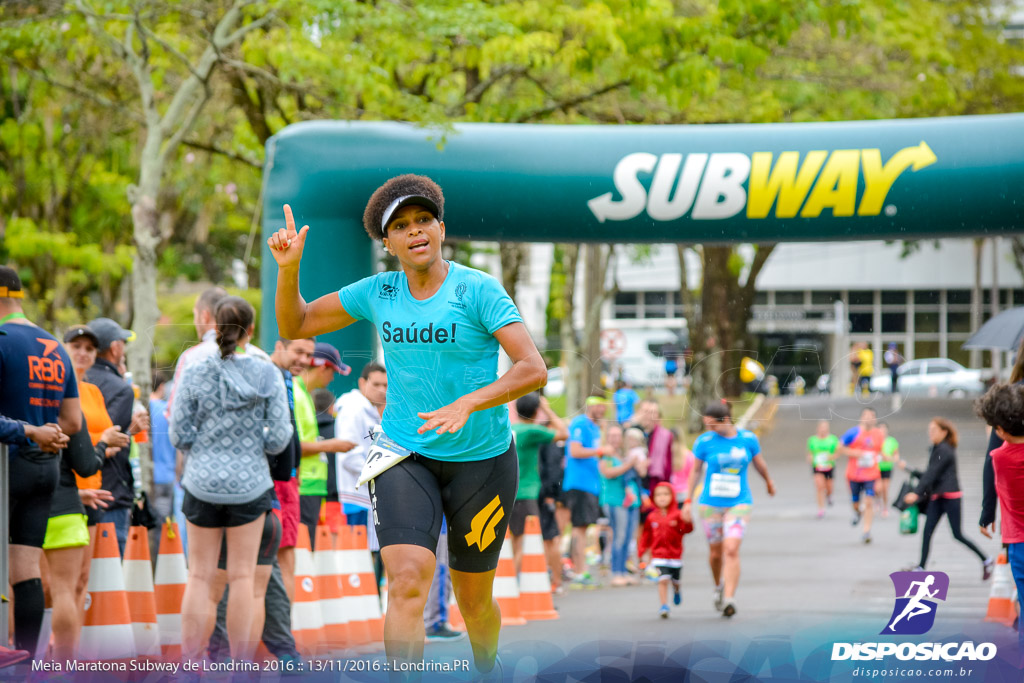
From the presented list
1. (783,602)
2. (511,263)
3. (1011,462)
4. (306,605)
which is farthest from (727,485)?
(511,263)

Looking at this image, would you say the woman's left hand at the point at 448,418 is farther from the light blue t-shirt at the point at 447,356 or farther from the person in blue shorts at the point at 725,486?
the person in blue shorts at the point at 725,486

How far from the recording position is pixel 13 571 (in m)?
5.22

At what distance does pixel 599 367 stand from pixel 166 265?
792 inches

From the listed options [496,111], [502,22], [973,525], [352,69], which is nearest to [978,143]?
[502,22]

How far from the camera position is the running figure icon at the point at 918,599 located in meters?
5.34

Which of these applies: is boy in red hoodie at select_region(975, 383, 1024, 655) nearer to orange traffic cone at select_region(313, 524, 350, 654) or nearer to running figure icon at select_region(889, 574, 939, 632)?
running figure icon at select_region(889, 574, 939, 632)

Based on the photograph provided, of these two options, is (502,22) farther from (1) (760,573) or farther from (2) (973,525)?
(2) (973,525)

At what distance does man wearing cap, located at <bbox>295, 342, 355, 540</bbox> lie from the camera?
6.64 metres

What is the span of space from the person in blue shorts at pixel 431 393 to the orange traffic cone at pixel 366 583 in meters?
3.08

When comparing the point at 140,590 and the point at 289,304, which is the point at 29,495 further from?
the point at 289,304

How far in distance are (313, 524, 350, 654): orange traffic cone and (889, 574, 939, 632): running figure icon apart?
3.13 meters

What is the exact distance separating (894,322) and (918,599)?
18.4ft

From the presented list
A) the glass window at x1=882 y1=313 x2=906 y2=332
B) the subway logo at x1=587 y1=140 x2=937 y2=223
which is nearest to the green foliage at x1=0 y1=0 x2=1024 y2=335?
the subway logo at x1=587 y1=140 x2=937 y2=223

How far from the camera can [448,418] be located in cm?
373
